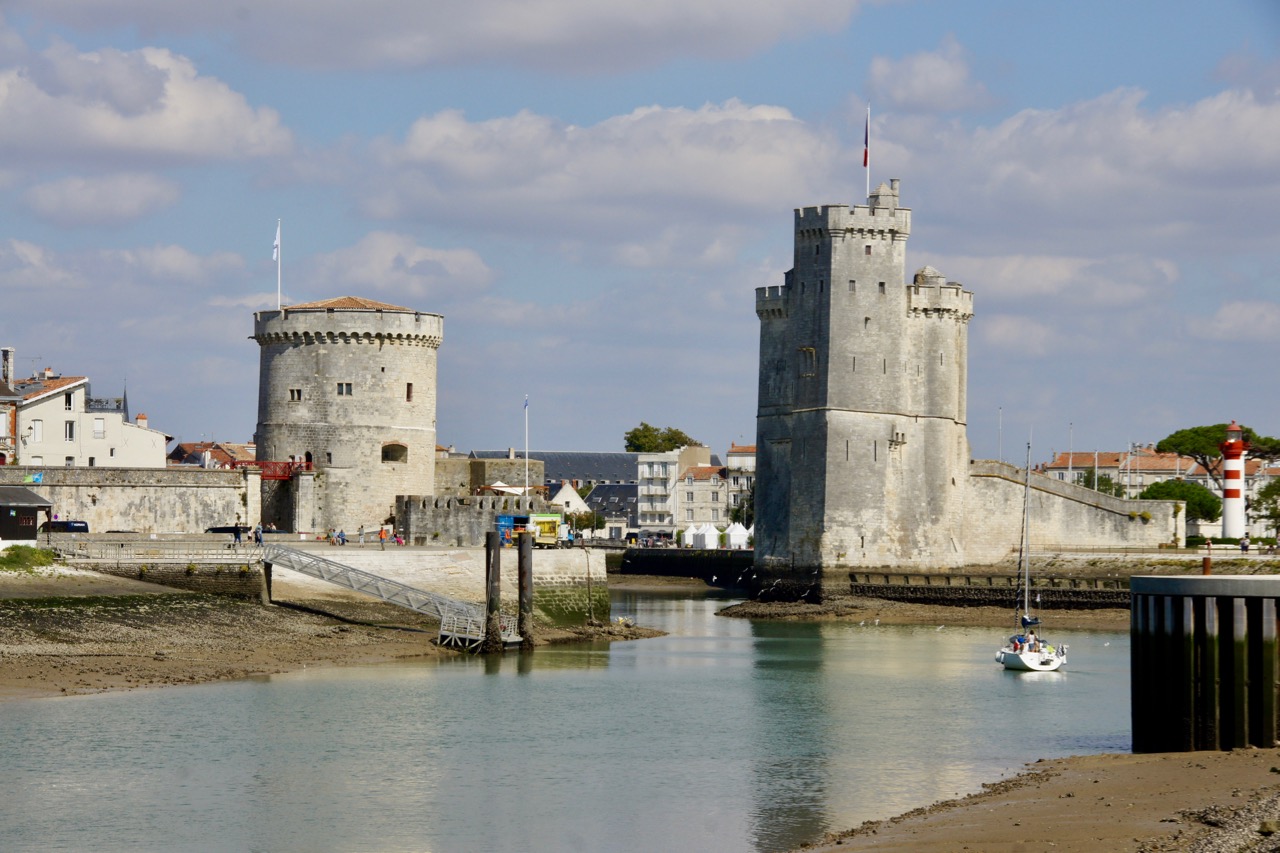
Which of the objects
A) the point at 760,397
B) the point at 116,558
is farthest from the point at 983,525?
the point at 116,558

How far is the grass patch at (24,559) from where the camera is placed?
4084cm

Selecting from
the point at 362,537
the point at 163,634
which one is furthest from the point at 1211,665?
the point at 362,537

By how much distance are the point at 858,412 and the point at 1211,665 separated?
42039 millimetres

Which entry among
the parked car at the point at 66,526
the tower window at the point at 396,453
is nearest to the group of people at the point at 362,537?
the tower window at the point at 396,453

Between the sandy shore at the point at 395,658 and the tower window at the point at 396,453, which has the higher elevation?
the tower window at the point at 396,453

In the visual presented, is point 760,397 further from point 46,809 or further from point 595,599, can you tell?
point 46,809

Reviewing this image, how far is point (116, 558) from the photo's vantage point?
43281 millimetres

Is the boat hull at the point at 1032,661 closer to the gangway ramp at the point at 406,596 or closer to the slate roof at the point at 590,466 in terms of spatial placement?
the gangway ramp at the point at 406,596

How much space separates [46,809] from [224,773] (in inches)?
139

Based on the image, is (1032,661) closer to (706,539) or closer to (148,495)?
(148,495)

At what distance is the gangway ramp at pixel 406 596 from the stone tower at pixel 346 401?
34.2ft

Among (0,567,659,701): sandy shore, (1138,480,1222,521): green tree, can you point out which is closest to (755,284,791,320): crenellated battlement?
(0,567,659,701): sandy shore

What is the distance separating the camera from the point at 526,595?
46.9 metres

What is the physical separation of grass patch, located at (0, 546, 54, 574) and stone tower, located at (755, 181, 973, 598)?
3261 centimetres
